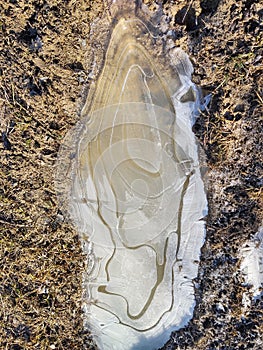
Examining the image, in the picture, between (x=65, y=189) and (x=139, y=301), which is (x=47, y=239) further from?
(x=139, y=301)

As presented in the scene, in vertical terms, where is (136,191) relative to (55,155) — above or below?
below

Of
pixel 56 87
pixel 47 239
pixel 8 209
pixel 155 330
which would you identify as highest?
pixel 56 87

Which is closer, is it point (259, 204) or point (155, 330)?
point (259, 204)

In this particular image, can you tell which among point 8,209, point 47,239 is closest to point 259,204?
point 47,239

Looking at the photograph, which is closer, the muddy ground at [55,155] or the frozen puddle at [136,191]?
the muddy ground at [55,155]
